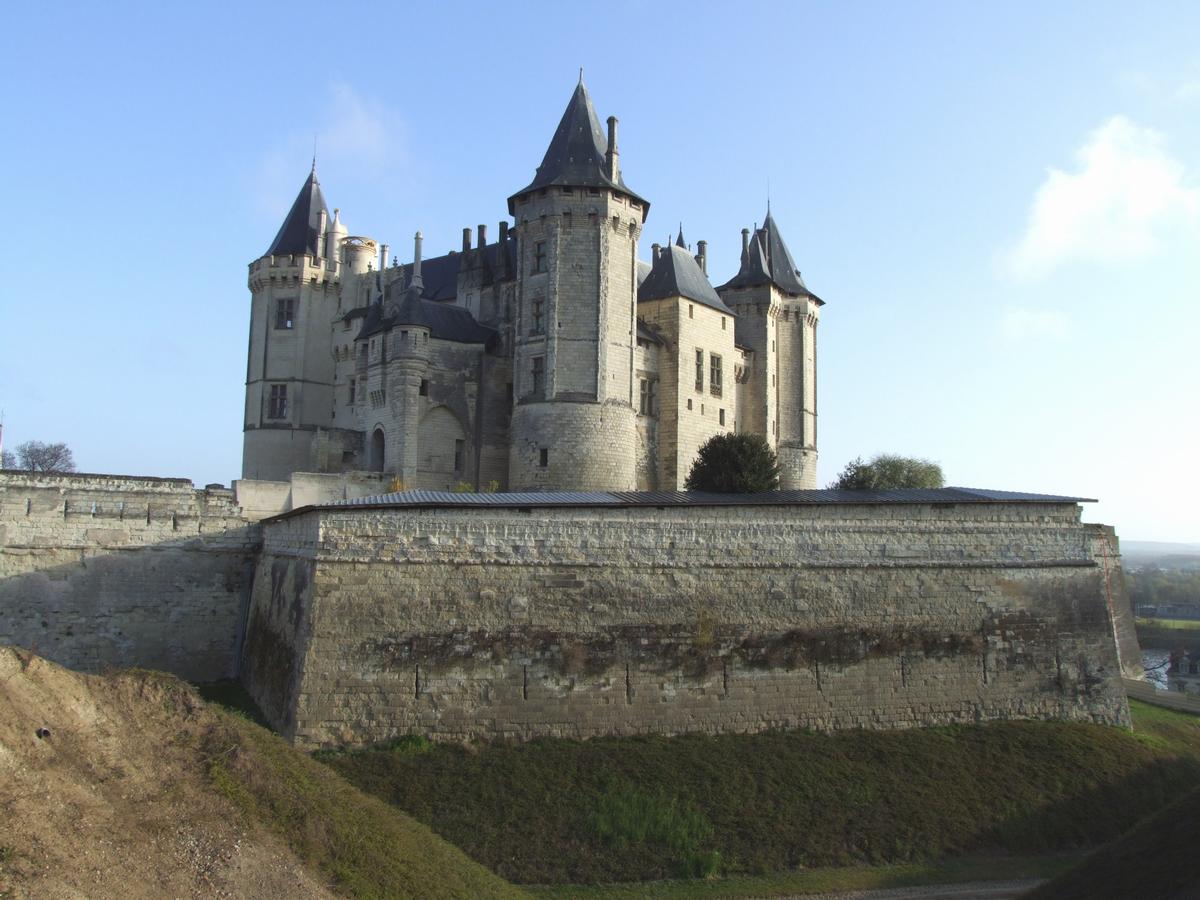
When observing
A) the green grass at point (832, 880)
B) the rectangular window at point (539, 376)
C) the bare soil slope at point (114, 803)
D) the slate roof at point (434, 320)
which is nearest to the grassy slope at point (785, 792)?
the green grass at point (832, 880)

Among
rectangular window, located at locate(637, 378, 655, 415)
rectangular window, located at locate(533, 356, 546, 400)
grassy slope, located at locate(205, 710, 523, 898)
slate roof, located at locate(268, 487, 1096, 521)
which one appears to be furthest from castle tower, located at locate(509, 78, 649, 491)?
grassy slope, located at locate(205, 710, 523, 898)

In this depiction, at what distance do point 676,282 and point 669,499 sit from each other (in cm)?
1849

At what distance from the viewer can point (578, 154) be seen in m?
34.0

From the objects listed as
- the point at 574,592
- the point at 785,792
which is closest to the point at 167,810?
the point at 574,592

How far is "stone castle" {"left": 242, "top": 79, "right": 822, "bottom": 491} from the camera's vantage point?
108 ft

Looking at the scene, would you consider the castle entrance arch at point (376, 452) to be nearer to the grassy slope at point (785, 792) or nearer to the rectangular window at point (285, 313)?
the rectangular window at point (285, 313)

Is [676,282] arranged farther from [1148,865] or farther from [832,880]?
[1148,865]

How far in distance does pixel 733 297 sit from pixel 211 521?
82.8 ft

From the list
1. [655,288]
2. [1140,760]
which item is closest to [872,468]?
[655,288]

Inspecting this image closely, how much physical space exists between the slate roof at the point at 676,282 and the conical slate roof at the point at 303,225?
52.7ft

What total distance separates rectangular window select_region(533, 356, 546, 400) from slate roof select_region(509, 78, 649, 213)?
5373 millimetres

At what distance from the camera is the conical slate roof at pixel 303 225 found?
150 feet

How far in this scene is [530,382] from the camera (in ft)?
109

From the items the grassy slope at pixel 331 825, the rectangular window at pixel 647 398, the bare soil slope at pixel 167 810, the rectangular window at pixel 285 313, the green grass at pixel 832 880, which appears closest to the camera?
the bare soil slope at pixel 167 810
